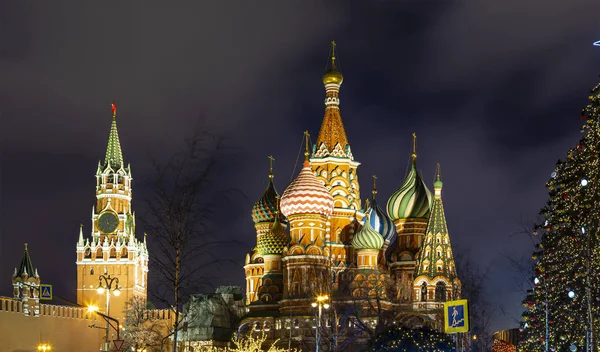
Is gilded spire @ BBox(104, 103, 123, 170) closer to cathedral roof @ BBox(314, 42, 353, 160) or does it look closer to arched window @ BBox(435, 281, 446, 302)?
cathedral roof @ BBox(314, 42, 353, 160)

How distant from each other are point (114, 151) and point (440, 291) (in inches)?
2126

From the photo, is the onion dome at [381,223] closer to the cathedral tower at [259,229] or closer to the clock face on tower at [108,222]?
the cathedral tower at [259,229]

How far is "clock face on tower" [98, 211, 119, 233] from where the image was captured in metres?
93.9

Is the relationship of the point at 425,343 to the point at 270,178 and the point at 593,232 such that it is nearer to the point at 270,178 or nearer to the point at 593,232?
the point at 593,232

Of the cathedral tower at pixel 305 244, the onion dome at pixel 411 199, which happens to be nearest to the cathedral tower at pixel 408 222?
the onion dome at pixel 411 199

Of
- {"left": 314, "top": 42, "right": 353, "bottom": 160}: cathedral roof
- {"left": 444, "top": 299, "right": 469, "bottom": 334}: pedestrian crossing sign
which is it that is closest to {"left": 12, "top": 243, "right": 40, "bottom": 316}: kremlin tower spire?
{"left": 314, "top": 42, "right": 353, "bottom": 160}: cathedral roof

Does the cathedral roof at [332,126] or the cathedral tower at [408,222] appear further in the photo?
the cathedral roof at [332,126]

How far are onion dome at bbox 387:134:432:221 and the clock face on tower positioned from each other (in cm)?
4297

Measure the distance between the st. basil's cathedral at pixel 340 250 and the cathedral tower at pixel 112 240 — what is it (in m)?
31.4

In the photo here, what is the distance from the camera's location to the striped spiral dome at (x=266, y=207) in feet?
205

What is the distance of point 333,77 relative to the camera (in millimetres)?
60188

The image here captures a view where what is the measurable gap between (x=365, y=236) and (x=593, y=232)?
109 ft

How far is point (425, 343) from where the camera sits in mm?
20453

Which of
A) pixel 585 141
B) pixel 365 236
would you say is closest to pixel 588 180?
pixel 585 141
